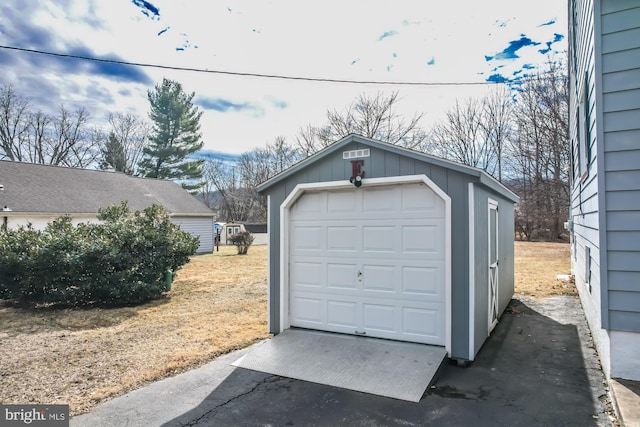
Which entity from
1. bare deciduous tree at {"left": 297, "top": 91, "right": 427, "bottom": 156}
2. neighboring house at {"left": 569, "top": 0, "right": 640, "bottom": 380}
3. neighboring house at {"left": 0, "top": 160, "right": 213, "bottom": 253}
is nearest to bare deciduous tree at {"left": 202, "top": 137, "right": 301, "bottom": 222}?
bare deciduous tree at {"left": 297, "top": 91, "right": 427, "bottom": 156}

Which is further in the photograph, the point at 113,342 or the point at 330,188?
the point at 113,342

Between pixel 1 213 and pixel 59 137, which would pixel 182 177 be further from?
pixel 1 213

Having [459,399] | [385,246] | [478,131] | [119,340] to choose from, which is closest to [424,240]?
[385,246]

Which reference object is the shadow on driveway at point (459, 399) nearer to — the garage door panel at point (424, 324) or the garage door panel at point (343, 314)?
the garage door panel at point (424, 324)

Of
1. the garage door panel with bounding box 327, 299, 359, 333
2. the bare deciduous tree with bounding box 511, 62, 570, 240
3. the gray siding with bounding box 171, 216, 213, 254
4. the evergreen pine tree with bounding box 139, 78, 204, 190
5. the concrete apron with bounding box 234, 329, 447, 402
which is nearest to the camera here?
the concrete apron with bounding box 234, 329, 447, 402

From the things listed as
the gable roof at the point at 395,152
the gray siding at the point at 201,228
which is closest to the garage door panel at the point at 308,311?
the gable roof at the point at 395,152

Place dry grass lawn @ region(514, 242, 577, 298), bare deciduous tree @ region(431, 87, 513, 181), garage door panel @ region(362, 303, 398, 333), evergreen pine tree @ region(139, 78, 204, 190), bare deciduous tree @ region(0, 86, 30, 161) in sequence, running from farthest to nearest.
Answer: evergreen pine tree @ region(139, 78, 204, 190) → bare deciduous tree @ region(431, 87, 513, 181) → bare deciduous tree @ region(0, 86, 30, 161) → dry grass lawn @ region(514, 242, 577, 298) → garage door panel @ region(362, 303, 398, 333)

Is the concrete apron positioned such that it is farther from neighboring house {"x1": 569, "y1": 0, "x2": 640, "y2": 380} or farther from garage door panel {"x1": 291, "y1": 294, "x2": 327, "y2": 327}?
neighboring house {"x1": 569, "y1": 0, "x2": 640, "y2": 380}

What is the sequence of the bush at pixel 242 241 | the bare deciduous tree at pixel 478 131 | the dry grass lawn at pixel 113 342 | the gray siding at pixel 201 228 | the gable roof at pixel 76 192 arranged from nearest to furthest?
the dry grass lawn at pixel 113 342 → the gable roof at pixel 76 192 → the bush at pixel 242 241 → the gray siding at pixel 201 228 → the bare deciduous tree at pixel 478 131

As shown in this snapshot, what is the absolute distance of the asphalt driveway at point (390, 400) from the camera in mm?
3186

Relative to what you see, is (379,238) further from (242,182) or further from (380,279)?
(242,182)

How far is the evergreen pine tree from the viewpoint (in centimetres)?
2934

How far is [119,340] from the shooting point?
5.55 metres

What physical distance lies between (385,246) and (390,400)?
1.97 meters
